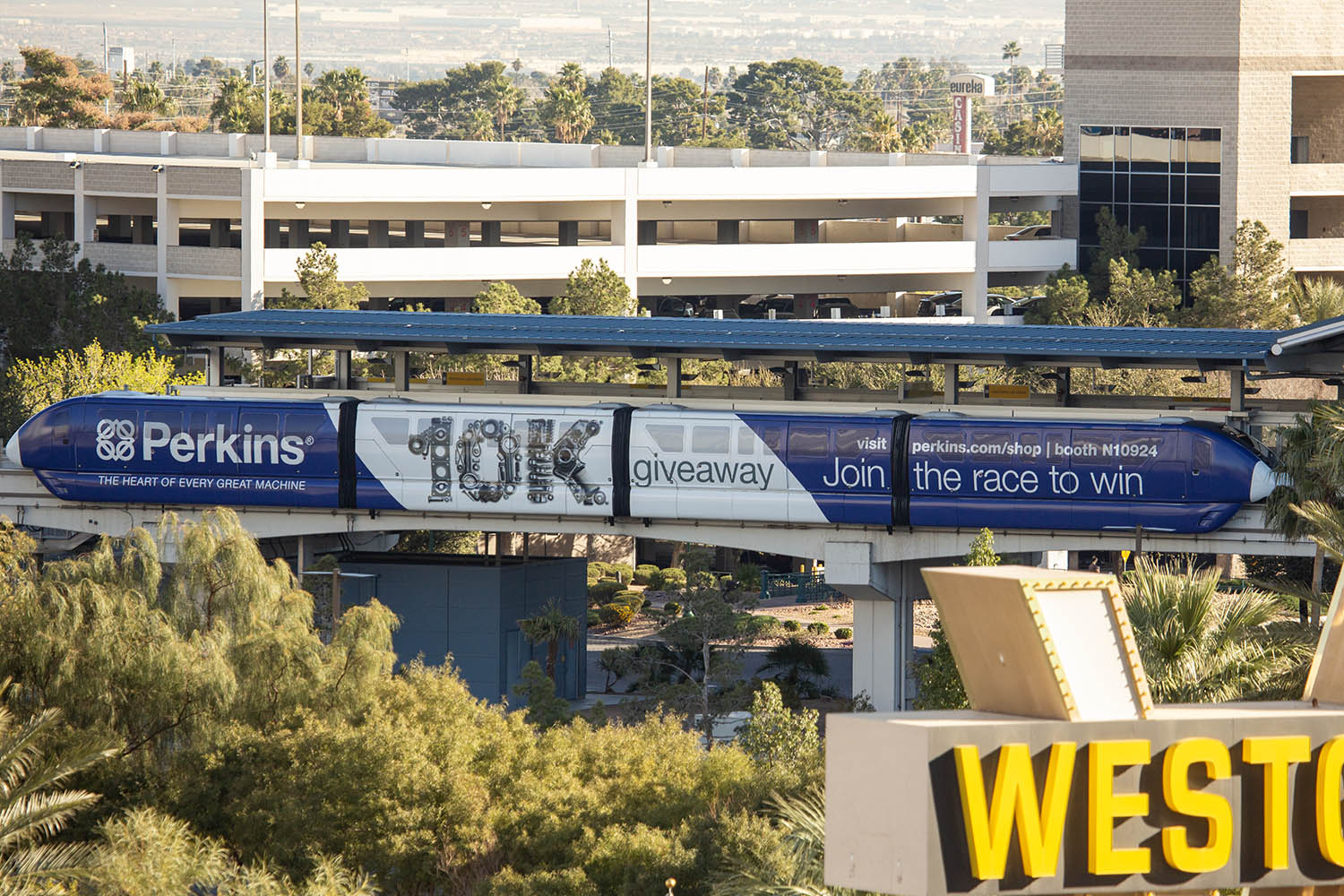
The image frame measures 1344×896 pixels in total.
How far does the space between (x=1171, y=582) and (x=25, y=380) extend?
45433 mm

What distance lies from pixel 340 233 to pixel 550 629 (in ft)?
146

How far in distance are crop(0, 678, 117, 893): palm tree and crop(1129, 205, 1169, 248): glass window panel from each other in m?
71.3

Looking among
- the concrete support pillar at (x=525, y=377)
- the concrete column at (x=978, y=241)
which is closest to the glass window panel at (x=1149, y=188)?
the concrete column at (x=978, y=241)

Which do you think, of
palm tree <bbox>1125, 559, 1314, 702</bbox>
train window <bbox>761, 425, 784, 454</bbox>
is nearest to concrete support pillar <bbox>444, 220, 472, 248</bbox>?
train window <bbox>761, 425, 784, 454</bbox>

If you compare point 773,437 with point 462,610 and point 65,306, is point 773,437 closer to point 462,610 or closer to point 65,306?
point 462,610

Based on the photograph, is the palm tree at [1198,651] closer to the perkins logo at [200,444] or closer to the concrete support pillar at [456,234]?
the perkins logo at [200,444]

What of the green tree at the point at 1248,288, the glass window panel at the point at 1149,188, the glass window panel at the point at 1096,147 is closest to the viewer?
the green tree at the point at 1248,288

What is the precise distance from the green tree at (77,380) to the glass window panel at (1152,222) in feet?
160

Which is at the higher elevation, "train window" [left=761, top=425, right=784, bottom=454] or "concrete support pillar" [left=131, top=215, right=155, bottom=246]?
"concrete support pillar" [left=131, top=215, right=155, bottom=246]

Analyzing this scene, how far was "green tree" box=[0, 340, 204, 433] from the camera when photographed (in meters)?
59.7

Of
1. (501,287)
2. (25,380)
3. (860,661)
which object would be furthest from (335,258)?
(860,661)

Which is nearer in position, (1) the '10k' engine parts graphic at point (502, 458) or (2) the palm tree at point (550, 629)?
(1) the '10k' engine parts graphic at point (502, 458)

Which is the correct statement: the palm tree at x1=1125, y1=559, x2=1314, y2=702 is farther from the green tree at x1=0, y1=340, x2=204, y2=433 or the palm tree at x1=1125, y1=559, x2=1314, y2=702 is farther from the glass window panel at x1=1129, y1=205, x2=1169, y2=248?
the glass window panel at x1=1129, y1=205, x2=1169, y2=248

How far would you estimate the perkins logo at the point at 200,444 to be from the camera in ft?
150
